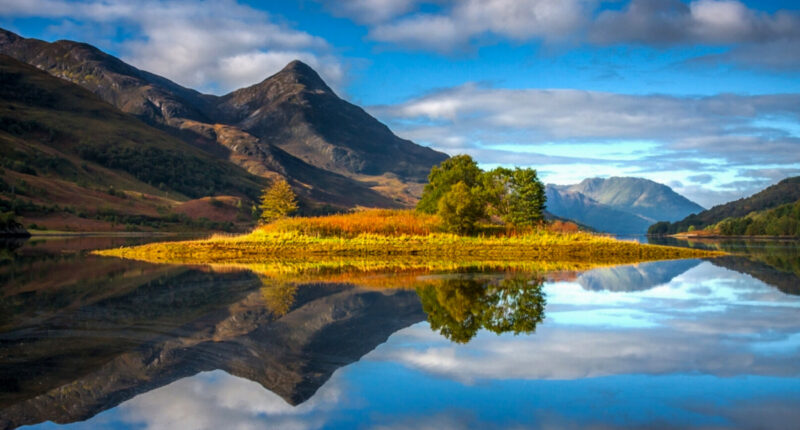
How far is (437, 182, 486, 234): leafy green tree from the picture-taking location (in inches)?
1857

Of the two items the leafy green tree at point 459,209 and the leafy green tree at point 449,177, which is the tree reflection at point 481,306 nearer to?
the leafy green tree at point 459,209

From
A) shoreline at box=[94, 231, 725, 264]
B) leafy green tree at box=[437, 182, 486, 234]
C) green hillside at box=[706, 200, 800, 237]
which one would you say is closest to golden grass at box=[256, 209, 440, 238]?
shoreline at box=[94, 231, 725, 264]

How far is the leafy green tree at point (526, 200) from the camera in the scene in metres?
50.3

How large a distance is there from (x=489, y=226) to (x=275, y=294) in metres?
34.3

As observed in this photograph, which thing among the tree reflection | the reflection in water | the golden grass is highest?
the golden grass

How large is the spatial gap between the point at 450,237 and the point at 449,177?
1254 cm

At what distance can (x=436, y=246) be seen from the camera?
41969 mm

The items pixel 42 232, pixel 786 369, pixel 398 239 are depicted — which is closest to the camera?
pixel 786 369

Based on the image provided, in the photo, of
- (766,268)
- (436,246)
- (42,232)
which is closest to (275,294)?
(436,246)

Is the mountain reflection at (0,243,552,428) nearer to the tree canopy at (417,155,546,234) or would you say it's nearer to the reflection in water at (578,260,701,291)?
the reflection in water at (578,260,701,291)

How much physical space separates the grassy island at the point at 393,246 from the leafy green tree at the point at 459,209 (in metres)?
1.13

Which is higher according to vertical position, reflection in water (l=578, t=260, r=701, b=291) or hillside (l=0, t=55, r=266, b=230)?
hillside (l=0, t=55, r=266, b=230)

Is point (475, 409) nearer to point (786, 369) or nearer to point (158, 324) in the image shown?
point (786, 369)

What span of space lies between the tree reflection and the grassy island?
46.4 feet
